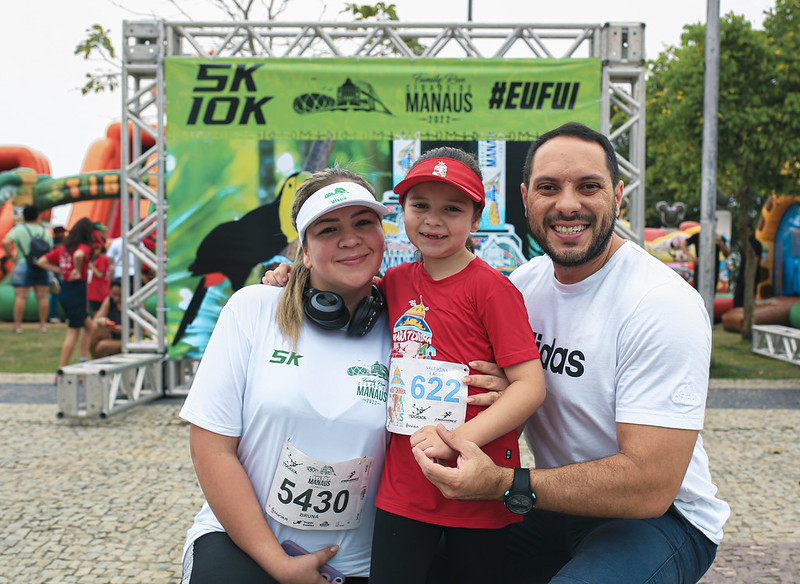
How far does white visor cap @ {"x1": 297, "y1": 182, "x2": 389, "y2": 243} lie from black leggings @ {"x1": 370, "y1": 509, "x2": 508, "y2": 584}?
3.30ft

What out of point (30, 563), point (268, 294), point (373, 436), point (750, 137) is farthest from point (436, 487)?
point (750, 137)

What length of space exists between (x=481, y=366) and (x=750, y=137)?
11.0 meters

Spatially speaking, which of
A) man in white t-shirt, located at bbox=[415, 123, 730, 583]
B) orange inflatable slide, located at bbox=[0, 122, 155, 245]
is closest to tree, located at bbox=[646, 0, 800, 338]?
man in white t-shirt, located at bbox=[415, 123, 730, 583]

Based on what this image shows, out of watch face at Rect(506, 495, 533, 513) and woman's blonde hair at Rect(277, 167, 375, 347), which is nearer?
watch face at Rect(506, 495, 533, 513)

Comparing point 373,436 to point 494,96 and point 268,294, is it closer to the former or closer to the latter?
point 268,294

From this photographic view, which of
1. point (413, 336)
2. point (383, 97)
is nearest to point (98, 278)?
point (383, 97)

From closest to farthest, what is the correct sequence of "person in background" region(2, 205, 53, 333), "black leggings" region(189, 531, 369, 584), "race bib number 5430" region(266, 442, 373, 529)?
"black leggings" region(189, 531, 369, 584)
"race bib number 5430" region(266, 442, 373, 529)
"person in background" region(2, 205, 53, 333)

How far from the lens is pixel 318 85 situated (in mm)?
7609

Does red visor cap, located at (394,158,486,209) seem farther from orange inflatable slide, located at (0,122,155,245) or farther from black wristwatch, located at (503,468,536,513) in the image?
orange inflatable slide, located at (0,122,155,245)

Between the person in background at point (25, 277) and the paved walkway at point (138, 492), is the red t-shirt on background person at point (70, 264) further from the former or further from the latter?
the person in background at point (25, 277)

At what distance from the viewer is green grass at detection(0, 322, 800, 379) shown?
10.4 m

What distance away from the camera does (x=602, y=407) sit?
85.2 inches

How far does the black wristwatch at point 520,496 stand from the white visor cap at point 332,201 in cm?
103

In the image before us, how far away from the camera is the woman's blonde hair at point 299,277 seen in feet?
7.47
